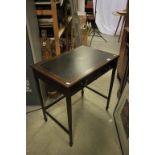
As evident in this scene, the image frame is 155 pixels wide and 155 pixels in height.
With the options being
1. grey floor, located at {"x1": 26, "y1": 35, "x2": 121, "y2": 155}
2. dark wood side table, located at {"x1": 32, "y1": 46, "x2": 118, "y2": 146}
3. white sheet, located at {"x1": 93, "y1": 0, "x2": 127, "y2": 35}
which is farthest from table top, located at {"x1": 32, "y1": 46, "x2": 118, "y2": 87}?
white sheet, located at {"x1": 93, "y1": 0, "x2": 127, "y2": 35}

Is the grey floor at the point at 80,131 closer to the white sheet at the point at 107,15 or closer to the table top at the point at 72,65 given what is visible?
the table top at the point at 72,65

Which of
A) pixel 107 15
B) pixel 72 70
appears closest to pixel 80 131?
pixel 72 70

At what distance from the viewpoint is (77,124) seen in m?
1.64

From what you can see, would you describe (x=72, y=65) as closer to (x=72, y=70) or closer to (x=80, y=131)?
(x=72, y=70)

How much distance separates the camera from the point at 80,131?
5.13 feet

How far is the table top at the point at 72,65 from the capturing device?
1106mm

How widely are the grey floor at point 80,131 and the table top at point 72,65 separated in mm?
712

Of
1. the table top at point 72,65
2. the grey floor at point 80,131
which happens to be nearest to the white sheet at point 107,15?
the grey floor at point 80,131

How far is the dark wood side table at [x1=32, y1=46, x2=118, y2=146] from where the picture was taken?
3.56ft

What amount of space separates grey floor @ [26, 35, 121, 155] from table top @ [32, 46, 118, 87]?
2.34 ft

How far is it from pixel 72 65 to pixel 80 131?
2.40ft

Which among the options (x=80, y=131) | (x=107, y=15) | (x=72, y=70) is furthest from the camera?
(x=107, y=15)
